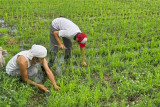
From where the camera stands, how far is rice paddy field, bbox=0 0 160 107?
334 centimetres

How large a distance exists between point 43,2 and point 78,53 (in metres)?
5.66

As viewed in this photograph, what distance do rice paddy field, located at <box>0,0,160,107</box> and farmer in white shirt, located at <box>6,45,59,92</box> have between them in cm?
14

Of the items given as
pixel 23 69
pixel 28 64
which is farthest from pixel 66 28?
pixel 23 69

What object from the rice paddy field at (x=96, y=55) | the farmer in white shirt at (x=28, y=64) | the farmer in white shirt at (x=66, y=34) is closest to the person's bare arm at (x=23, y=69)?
the farmer in white shirt at (x=28, y=64)

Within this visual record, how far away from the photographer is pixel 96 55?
16.6 feet

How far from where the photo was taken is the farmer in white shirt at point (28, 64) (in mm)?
3456

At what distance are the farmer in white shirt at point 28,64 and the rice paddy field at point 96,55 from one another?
0.14 meters

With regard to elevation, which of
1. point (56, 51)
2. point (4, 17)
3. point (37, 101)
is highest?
point (4, 17)

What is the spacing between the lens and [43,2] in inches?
387

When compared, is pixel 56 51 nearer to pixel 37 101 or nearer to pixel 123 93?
pixel 37 101

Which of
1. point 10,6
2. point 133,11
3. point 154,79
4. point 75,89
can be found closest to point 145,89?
point 154,79

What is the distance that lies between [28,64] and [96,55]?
200cm

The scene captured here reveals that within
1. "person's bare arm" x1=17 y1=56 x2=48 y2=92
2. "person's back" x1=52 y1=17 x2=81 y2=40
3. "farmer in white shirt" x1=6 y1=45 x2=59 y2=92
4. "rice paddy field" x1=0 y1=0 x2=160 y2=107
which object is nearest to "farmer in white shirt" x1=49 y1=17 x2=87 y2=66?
"person's back" x1=52 y1=17 x2=81 y2=40

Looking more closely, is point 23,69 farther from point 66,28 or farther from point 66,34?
point 66,28
